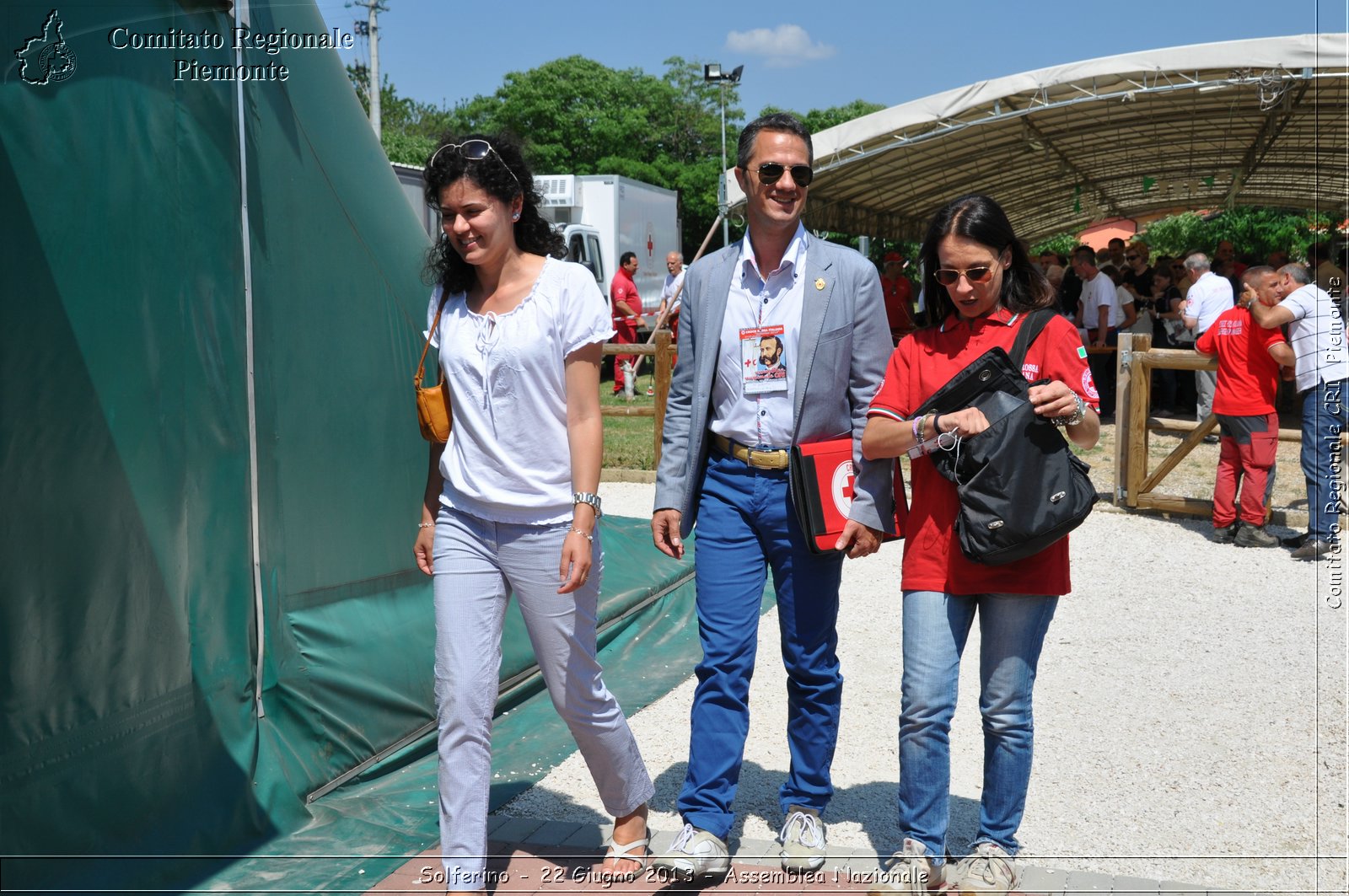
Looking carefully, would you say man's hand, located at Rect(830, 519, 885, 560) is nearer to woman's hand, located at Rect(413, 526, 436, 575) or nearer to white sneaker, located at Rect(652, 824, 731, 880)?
white sneaker, located at Rect(652, 824, 731, 880)

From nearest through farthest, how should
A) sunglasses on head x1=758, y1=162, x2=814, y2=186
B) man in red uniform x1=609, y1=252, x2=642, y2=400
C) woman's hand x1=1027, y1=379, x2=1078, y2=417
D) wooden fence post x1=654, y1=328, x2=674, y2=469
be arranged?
woman's hand x1=1027, y1=379, x2=1078, y2=417, sunglasses on head x1=758, y1=162, x2=814, y2=186, wooden fence post x1=654, y1=328, x2=674, y2=469, man in red uniform x1=609, y1=252, x2=642, y2=400

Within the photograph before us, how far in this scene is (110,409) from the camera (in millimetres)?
3326

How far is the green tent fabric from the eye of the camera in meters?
3.10

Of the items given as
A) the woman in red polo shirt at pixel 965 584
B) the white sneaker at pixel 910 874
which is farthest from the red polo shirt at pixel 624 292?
the white sneaker at pixel 910 874

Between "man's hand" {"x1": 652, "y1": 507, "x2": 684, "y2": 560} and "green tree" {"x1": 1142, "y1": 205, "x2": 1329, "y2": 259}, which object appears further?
"green tree" {"x1": 1142, "y1": 205, "x2": 1329, "y2": 259}

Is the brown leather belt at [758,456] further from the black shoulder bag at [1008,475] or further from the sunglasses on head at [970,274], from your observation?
the sunglasses on head at [970,274]

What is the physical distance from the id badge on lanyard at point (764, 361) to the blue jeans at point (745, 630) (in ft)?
0.79

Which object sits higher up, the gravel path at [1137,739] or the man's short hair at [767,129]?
the man's short hair at [767,129]

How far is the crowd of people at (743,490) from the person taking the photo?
315 cm

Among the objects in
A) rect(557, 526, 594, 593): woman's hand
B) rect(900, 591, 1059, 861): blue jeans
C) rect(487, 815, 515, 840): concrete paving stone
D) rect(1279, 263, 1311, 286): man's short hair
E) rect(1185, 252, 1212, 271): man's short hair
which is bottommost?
rect(487, 815, 515, 840): concrete paving stone

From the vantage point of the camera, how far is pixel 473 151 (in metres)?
3.20

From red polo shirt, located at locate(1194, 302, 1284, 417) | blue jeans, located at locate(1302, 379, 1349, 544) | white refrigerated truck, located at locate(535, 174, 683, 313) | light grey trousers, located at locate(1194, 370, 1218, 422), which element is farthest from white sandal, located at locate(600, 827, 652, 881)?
A: white refrigerated truck, located at locate(535, 174, 683, 313)

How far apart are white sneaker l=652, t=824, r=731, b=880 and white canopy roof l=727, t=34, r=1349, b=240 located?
6.87m

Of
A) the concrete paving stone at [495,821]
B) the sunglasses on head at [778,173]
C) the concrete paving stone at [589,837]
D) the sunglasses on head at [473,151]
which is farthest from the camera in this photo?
the concrete paving stone at [495,821]
